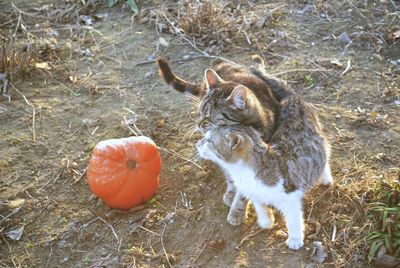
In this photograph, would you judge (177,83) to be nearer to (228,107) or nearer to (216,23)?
(228,107)

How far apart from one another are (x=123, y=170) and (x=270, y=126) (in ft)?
3.19

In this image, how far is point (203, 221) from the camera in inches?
141

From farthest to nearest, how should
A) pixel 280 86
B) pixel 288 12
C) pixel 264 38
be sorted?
pixel 288 12
pixel 264 38
pixel 280 86

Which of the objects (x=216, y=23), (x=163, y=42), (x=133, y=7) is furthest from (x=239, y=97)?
(x=133, y=7)

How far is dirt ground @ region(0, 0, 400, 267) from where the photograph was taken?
11.2ft

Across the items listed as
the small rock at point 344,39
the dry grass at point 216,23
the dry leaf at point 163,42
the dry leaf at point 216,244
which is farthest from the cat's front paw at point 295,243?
the dry leaf at point 163,42

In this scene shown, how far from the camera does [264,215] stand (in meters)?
3.43

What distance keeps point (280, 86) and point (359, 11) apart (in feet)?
7.28

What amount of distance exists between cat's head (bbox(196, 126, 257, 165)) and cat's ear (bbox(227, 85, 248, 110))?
128mm

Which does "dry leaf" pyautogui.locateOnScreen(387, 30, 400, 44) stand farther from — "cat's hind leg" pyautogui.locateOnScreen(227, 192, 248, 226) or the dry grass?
"cat's hind leg" pyautogui.locateOnScreen(227, 192, 248, 226)

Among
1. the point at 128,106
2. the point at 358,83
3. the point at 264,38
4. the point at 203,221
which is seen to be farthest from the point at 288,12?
the point at 203,221

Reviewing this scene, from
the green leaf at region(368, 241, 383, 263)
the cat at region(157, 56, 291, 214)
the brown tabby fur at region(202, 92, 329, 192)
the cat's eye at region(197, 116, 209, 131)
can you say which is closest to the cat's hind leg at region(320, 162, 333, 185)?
the brown tabby fur at region(202, 92, 329, 192)

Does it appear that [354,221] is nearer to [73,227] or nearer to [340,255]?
[340,255]

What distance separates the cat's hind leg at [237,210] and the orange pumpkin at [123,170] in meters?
0.57
